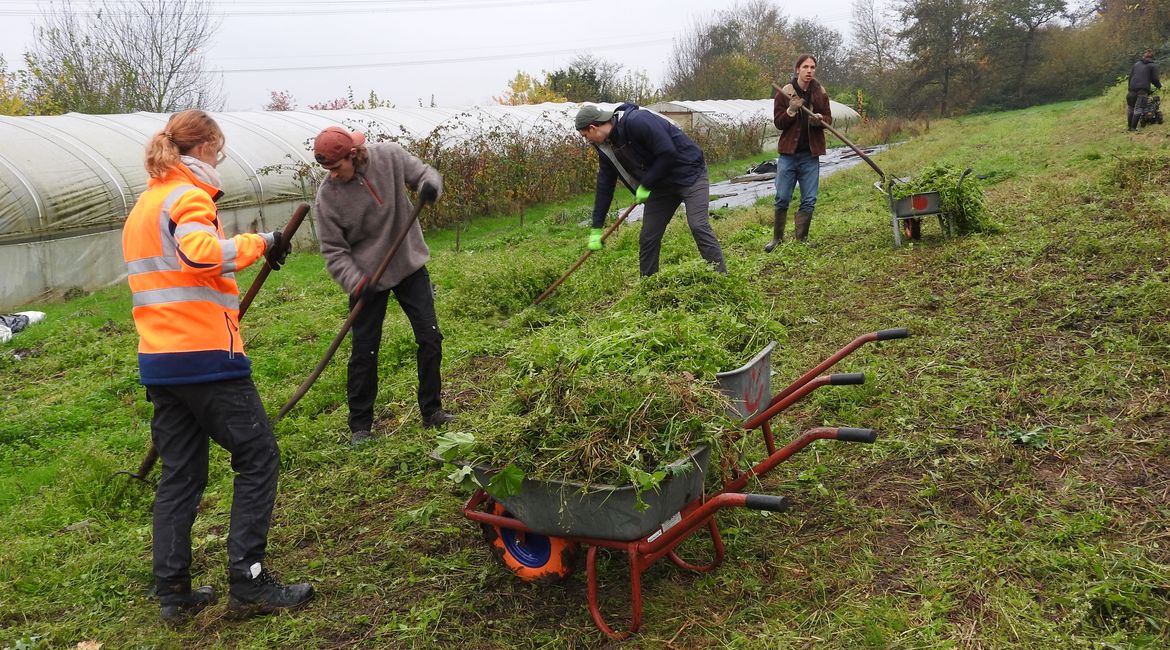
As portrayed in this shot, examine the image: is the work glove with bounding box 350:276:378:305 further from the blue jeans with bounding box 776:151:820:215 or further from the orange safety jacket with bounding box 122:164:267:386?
the blue jeans with bounding box 776:151:820:215

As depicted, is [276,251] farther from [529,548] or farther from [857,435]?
[857,435]

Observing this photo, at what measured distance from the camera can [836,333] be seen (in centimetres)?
564

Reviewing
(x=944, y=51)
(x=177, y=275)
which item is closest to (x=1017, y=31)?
(x=944, y=51)

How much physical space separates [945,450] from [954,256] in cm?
359

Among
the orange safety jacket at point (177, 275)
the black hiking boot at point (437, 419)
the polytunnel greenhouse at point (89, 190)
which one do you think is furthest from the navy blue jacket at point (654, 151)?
the polytunnel greenhouse at point (89, 190)

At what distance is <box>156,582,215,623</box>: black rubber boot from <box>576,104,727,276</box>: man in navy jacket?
3.75m

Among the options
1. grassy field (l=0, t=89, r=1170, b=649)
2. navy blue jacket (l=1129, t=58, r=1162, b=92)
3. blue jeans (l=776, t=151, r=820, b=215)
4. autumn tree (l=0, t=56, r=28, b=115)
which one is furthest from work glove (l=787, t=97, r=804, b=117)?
autumn tree (l=0, t=56, r=28, b=115)

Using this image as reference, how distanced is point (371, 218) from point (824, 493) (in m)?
2.86

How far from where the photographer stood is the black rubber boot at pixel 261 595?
3266mm

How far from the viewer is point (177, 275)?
3088 mm

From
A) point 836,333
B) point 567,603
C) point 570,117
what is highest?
point 570,117

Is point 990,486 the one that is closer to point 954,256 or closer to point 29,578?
point 954,256

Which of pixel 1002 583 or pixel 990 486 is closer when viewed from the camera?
pixel 1002 583

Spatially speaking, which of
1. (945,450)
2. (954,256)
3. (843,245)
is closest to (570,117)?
(843,245)
